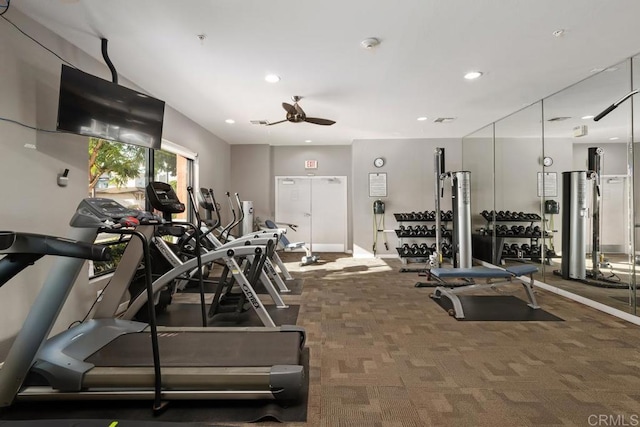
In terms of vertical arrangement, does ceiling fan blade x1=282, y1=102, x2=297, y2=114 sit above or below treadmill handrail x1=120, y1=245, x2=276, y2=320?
above

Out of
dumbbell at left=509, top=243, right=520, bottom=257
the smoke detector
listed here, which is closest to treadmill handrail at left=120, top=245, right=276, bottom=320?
the smoke detector

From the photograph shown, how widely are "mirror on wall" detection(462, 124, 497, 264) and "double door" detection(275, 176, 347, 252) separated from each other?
300 cm

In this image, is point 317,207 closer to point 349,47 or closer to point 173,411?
point 349,47

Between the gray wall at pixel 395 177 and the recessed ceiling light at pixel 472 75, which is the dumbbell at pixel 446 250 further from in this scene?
the recessed ceiling light at pixel 472 75

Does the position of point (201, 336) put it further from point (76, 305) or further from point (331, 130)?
point (331, 130)

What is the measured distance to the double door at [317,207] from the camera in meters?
8.00

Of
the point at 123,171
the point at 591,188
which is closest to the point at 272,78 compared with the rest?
the point at 123,171

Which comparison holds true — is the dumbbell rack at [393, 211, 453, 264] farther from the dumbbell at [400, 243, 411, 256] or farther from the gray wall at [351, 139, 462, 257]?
the gray wall at [351, 139, 462, 257]

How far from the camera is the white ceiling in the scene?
2.39 meters

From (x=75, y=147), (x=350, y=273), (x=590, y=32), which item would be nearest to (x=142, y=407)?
(x=75, y=147)

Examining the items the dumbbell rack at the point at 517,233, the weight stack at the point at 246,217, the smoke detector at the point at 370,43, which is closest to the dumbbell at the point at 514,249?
the dumbbell rack at the point at 517,233

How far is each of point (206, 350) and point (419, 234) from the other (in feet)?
17.0

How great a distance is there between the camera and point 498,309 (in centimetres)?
354

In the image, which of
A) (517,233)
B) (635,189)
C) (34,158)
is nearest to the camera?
(34,158)
